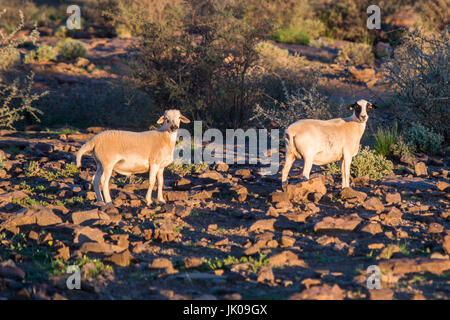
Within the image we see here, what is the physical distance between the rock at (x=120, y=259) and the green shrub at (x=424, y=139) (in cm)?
849

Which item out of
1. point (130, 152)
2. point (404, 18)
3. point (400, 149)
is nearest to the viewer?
point (130, 152)

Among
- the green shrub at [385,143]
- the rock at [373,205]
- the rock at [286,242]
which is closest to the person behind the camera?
the rock at [286,242]

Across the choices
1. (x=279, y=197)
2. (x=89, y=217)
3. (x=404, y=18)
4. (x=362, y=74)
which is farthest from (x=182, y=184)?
(x=404, y=18)

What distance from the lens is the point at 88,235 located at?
285 inches

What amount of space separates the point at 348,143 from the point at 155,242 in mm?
4011

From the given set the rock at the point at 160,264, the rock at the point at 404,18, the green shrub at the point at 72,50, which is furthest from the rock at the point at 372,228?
the rock at the point at 404,18

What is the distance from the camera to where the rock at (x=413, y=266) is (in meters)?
6.21

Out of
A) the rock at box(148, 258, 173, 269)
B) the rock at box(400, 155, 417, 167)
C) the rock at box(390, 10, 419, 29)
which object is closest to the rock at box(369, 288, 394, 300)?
the rock at box(148, 258, 173, 269)

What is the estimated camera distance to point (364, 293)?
18.3 ft

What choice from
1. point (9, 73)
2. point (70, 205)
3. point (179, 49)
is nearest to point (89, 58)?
point (9, 73)

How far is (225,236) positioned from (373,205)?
2556mm

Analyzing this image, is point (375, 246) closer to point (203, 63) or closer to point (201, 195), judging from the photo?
point (201, 195)

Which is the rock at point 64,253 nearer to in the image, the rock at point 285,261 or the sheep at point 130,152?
the sheep at point 130,152

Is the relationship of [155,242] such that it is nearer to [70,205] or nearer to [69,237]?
[69,237]
